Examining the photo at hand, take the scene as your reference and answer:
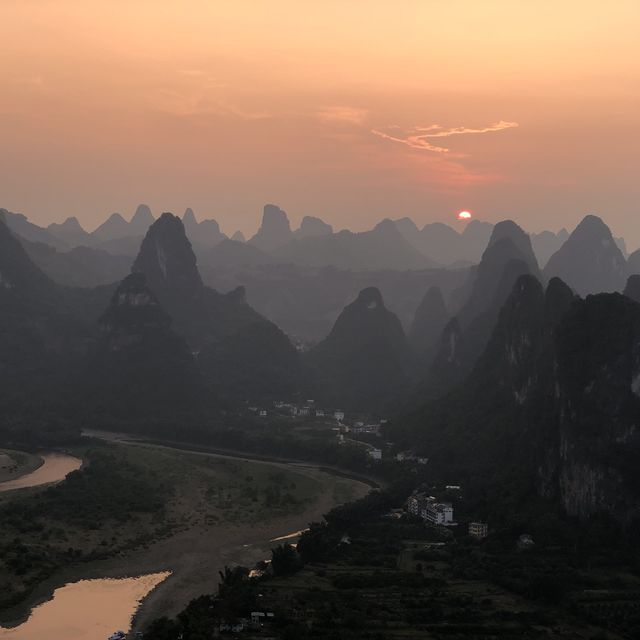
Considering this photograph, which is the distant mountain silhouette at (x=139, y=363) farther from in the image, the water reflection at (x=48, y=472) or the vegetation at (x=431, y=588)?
the vegetation at (x=431, y=588)

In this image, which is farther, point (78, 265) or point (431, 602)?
point (78, 265)

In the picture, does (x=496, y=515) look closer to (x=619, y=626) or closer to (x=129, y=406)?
(x=619, y=626)

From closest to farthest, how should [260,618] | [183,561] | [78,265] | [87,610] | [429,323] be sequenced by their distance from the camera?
1. [260,618]
2. [87,610]
3. [183,561]
4. [429,323]
5. [78,265]

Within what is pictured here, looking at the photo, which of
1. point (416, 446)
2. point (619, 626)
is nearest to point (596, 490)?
point (619, 626)

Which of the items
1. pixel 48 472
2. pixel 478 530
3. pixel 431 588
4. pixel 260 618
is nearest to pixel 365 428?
pixel 48 472

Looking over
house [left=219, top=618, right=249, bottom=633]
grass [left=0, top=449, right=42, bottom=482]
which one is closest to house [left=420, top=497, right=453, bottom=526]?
house [left=219, top=618, right=249, bottom=633]

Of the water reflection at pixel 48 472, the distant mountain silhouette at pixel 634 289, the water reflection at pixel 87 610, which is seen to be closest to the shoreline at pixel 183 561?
the water reflection at pixel 87 610

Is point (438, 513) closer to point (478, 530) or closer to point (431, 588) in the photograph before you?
point (478, 530)

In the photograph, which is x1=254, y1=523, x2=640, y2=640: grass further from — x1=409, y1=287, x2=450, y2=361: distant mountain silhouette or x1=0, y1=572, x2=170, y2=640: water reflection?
x1=409, y1=287, x2=450, y2=361: distant mountain silhouette
